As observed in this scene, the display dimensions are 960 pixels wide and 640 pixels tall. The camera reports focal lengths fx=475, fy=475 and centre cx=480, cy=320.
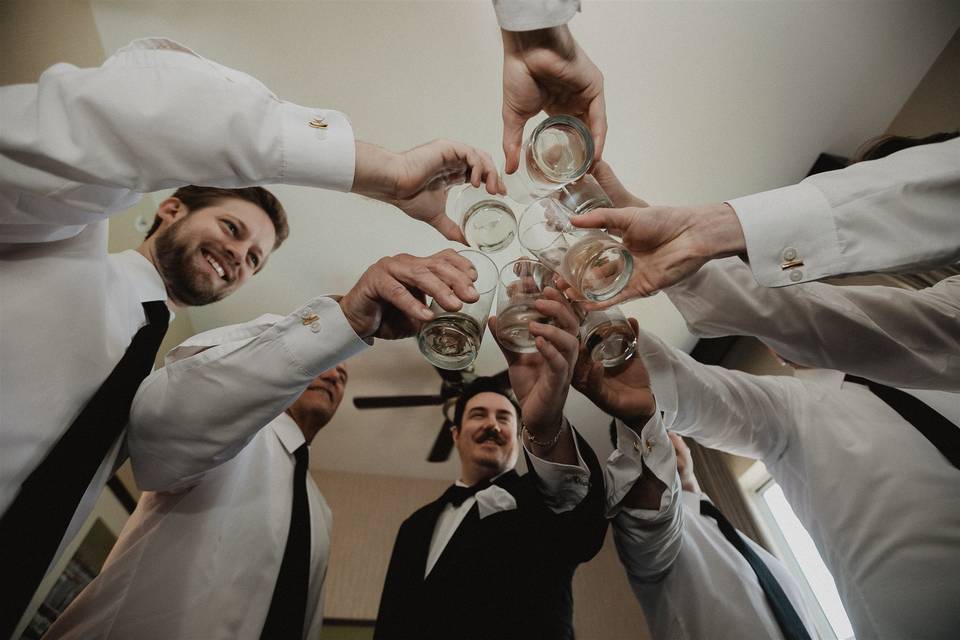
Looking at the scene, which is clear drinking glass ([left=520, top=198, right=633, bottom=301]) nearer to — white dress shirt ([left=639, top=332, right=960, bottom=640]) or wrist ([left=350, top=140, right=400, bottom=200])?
wrist ([left=350, top=140, right=400, bottom=200])

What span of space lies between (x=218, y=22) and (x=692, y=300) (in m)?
2.40

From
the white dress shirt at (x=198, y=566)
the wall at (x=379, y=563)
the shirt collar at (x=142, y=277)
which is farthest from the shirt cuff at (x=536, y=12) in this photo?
the wall at (x=379, y=563)

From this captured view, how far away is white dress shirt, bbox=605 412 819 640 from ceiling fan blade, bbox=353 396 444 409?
2.55m

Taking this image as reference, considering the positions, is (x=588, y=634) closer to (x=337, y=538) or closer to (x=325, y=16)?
(x=337, y=538)

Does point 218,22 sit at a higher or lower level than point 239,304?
higher

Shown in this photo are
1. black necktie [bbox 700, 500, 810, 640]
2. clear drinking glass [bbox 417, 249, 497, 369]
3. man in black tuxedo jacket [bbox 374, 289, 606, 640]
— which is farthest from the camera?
black necktie [bbox 700, 500, 810, 640]

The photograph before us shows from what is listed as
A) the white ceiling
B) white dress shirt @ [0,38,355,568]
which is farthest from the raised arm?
the white ceiling

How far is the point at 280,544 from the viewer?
1.51m

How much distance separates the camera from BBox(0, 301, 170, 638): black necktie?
2.76 ft

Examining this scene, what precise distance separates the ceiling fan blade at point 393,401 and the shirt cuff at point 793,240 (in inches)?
132

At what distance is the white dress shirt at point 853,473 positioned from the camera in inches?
48.7

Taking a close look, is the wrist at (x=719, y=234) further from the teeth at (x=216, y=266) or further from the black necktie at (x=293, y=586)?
the teeth at (x=216, y=266)

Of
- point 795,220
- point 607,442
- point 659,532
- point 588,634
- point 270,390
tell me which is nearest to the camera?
point 795,220

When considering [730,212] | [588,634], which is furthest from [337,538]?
[730,212]
